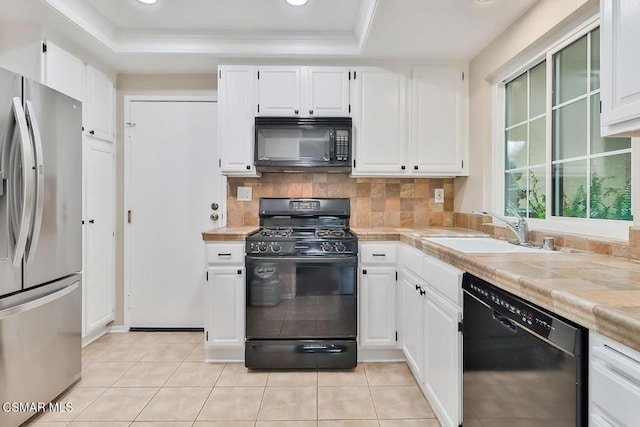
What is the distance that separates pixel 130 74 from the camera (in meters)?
2.98

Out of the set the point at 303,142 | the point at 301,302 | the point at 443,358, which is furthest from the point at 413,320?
the point at 303,142

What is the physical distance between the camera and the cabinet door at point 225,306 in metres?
2.36

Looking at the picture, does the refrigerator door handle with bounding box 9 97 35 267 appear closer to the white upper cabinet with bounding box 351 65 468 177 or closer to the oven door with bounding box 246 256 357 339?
the oven door with bounding box 246 256 357 339

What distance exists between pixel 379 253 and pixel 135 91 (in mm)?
2507

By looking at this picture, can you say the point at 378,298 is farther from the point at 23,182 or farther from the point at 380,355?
the point at 23,182

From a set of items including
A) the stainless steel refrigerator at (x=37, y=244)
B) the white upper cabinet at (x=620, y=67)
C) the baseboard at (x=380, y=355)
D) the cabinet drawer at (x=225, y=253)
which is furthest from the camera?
the baseboard at (x=380, y=355)

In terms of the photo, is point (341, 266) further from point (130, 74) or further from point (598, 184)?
point (130, 74)

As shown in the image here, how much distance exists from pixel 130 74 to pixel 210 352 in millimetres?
2429

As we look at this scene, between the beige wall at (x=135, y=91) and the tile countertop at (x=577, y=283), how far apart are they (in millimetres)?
2531

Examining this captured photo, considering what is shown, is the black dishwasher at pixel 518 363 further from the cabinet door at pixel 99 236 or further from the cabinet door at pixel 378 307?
the cabinet door at pixel 99 236

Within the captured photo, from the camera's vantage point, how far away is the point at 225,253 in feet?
7.71

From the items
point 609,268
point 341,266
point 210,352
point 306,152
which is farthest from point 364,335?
point 609,268

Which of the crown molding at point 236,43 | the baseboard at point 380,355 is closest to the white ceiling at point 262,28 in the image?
the crown molding at point 236,43

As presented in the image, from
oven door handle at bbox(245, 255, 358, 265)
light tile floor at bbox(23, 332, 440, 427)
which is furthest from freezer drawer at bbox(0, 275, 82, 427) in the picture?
oven door handle at bbox(245, 255, 358, 265)
